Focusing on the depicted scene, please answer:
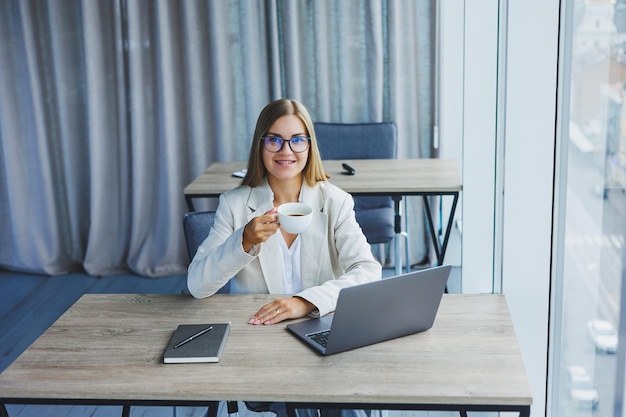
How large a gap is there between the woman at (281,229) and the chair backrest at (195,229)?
15 cm

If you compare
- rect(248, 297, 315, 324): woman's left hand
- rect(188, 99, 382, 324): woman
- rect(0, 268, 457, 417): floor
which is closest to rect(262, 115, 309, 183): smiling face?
rect(188, 99, 382, 324): woman

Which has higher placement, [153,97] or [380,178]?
[153,97]

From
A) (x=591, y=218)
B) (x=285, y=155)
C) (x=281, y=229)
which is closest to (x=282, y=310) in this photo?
(x=281, y=229)

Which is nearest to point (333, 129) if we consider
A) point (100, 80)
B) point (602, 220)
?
point (100, 80)

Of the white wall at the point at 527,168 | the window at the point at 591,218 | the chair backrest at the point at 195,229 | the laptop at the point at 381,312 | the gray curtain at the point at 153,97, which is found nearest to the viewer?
the window at the point at 591,218

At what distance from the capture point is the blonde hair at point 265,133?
2.30m

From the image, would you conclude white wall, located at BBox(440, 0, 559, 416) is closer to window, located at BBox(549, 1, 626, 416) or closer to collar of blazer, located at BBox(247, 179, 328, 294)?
window, located at BBox(549, 1, 626, 416)

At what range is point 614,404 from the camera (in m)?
1.52

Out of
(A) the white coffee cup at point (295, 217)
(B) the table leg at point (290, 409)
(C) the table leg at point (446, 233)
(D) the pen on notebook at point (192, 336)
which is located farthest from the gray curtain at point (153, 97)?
(B) the table leg at point (290, 409)

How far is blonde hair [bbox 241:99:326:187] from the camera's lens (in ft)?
7.54

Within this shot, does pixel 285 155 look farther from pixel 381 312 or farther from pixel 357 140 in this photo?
pixel 357 140

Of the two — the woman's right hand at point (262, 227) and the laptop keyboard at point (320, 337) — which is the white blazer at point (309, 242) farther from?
the laptop keyboard at point (320, 337)

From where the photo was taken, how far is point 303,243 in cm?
232

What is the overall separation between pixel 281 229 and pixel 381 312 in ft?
2.17
